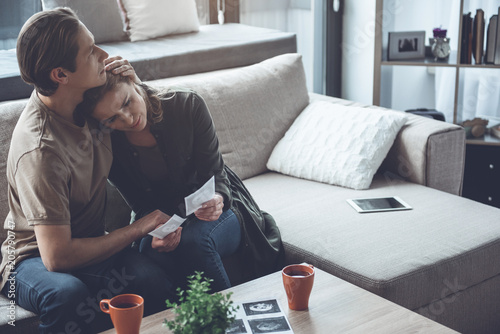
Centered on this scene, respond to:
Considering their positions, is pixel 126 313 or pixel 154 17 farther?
pixel 154 17

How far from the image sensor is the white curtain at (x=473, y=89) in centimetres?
320

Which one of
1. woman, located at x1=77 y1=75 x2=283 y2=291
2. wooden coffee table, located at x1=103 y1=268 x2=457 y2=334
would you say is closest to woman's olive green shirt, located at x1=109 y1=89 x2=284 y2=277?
woman, located at x1=77 y1=75 x2=283 y2=291

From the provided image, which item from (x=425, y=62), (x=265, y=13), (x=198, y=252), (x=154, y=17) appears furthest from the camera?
(x=265, y=13)

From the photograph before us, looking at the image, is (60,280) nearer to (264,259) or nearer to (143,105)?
(143,105)

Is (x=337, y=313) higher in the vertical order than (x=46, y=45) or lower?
lower

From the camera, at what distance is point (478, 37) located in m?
3.04

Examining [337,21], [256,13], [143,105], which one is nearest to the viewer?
[143,105]

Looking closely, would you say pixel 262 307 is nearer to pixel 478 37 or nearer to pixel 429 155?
pixel 429 155

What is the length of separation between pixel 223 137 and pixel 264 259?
0.64 meters

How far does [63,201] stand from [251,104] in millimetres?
1149

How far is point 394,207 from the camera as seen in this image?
2.16 meters

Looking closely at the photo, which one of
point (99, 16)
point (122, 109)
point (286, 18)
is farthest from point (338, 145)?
point (286, 18)

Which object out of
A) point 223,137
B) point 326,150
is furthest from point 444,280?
point 223,137

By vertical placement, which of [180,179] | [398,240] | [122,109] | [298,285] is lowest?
[398,240]
